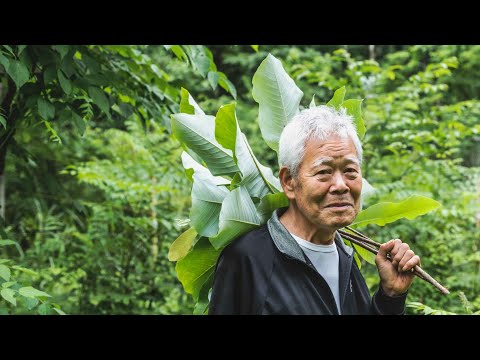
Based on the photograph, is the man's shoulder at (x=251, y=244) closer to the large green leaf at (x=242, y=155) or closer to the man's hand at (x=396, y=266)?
the large green leaf at (x=242, y=155)

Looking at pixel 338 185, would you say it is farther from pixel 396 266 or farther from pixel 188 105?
pixel 188 105

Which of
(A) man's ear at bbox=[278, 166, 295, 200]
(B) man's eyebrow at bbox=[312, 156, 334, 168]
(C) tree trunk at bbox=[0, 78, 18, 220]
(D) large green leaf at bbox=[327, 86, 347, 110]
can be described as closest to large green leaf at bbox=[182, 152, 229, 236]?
(A) man's ear at bbox=[278, 166, 295, 200]

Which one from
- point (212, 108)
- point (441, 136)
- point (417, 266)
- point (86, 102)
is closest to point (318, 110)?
point (417, 266)

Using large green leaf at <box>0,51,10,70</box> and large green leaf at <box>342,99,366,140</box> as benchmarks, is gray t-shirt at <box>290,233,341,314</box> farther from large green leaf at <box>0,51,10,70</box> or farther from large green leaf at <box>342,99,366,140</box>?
large green leaf at <box>0,51,10,70</box>

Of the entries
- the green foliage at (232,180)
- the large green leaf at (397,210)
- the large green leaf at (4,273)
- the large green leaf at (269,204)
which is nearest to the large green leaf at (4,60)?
the large green leaf at (4,273)

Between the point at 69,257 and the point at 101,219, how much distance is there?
1.82 feet

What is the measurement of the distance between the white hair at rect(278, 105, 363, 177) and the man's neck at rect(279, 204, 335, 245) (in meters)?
0.14

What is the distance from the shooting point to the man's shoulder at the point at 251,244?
183 cm

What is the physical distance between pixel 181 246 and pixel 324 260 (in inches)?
20.7

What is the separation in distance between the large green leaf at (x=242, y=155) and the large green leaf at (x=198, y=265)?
23 cm

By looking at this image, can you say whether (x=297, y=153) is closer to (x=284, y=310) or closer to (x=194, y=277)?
(x=284, y=310)

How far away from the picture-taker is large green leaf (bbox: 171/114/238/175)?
2023 mm

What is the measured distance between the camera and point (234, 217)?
1.88m

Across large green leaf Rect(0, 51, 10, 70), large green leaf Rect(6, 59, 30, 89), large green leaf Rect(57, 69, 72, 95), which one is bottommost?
large green leaf Rect(57, 69, 72, 95)
